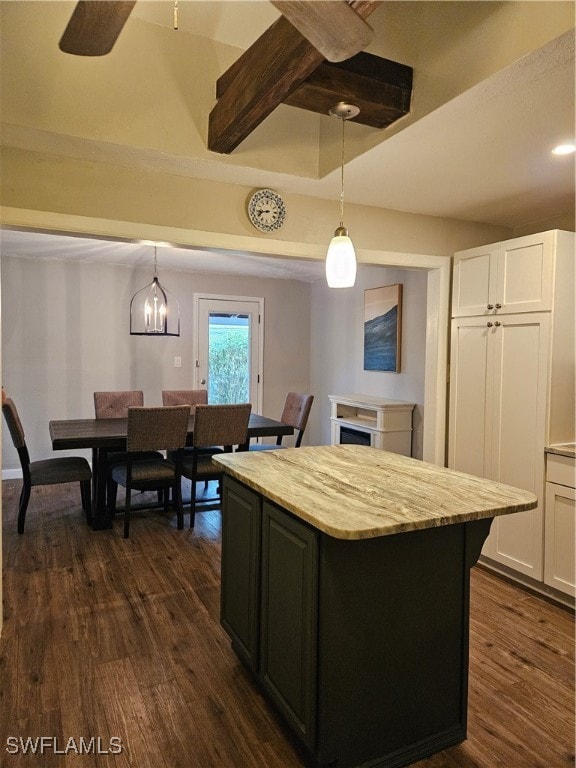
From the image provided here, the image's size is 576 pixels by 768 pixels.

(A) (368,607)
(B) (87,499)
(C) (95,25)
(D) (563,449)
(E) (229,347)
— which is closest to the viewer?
(C) (95,25)

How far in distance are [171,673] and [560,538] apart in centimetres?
206

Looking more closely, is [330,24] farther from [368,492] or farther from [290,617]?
[290,617]

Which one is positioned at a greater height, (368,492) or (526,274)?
(526,274)

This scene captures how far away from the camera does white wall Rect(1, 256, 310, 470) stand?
5.21 m

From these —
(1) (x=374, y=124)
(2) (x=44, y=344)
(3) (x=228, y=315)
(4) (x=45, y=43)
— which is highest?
(4) (x=45, y=43)

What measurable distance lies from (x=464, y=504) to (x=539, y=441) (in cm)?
145

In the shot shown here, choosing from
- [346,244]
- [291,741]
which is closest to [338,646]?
→ [291,741]

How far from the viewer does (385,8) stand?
7.07 feet

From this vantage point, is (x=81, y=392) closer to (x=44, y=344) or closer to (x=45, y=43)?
(x=44, y=344)

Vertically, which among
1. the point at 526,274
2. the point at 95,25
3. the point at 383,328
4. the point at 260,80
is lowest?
the point at 383,328

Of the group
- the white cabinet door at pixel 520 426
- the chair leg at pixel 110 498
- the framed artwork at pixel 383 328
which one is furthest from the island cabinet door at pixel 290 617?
the framed artwork at pixel 383 328

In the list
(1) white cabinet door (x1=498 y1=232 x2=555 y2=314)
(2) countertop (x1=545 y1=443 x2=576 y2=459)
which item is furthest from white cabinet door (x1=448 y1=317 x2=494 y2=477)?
(2) countertop (x1=545 y1=443 x2=576 y2=459)

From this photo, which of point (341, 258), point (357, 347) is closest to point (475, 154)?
point (341, 258)

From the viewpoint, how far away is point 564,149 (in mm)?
2326
